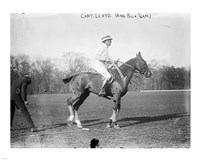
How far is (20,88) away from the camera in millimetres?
6941

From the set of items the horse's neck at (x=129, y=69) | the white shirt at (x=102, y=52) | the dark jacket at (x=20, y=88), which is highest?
the white shirt at (x=102, y=52)

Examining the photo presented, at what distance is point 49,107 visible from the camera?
6969 mm

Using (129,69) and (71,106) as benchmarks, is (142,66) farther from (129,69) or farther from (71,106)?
(71,106)

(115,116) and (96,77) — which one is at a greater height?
(96,77)

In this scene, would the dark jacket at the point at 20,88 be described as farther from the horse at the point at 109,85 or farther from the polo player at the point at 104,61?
the polo player at the point at 104,61

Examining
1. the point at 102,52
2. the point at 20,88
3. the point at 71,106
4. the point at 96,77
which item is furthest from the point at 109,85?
the point at 20,88

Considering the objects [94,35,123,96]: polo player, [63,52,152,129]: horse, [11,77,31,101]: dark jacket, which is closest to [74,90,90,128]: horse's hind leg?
[63,52,152,129]: horse

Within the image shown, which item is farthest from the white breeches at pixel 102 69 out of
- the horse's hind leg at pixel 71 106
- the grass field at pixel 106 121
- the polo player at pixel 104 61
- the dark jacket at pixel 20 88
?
the dark jacket at pixel 20 88

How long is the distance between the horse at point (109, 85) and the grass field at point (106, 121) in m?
0.06

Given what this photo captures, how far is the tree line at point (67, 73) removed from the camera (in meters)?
6.89

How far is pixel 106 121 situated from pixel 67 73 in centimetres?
78
